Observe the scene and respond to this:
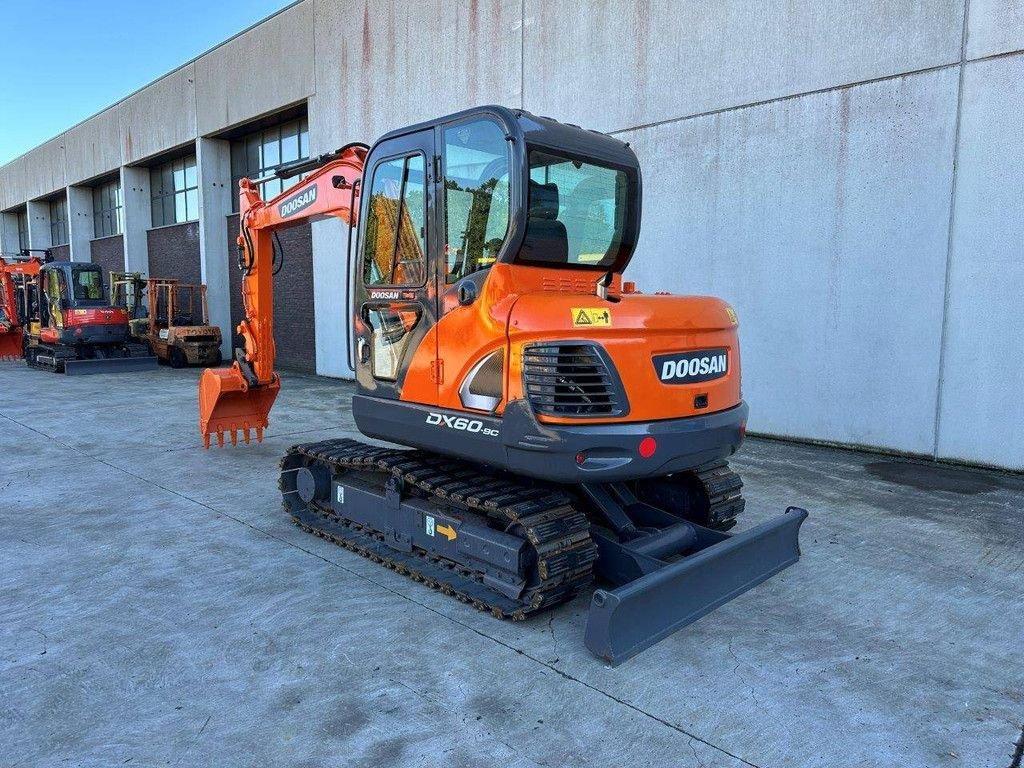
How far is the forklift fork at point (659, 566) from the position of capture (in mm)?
3400

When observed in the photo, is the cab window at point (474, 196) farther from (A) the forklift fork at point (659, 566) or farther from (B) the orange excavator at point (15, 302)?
(B) the orange excavator at point (15, 302)

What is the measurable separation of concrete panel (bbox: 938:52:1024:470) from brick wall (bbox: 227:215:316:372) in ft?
42.6

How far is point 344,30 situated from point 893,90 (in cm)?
1112

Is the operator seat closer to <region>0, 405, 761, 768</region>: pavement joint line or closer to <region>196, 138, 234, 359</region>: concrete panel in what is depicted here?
<region>0, 405, 761, 768</region>: pavement joint line

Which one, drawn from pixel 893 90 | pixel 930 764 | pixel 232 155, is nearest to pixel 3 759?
pixel 930 764

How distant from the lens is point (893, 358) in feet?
26.0

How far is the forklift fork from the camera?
3.40 metres

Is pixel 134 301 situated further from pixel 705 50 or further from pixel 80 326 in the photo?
pixel 705 50

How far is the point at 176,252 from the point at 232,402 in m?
16.5

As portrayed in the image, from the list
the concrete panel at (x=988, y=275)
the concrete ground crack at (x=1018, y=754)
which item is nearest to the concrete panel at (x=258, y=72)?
the concrete panel at (x=988, y=275)

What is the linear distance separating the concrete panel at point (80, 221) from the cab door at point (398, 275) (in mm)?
28503

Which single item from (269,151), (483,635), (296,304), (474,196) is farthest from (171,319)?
(483,635)

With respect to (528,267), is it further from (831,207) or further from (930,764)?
(831,207)

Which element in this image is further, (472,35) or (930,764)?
(472,35)
